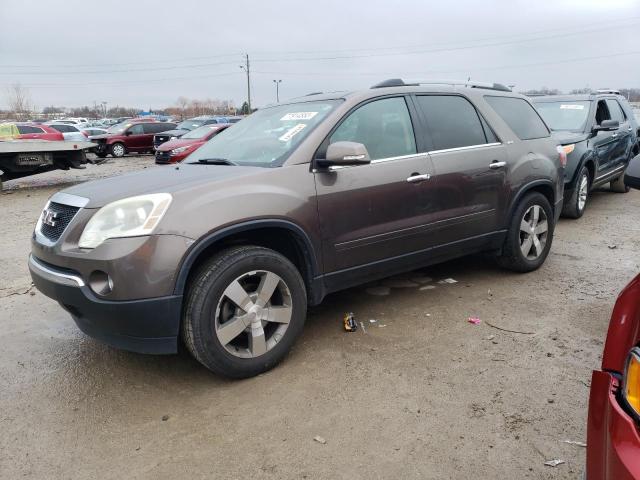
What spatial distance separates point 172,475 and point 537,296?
11.1 ft

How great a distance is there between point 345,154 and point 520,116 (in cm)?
261

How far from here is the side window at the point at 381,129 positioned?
12.2 ft

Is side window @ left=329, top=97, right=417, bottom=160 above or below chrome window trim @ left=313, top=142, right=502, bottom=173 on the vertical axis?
above

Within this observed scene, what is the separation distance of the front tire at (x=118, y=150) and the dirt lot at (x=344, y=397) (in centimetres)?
1882

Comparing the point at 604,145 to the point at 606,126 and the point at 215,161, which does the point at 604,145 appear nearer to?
the point at 606,126

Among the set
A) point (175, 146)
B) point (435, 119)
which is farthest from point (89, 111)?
point (435, 119)

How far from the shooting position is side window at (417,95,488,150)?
4.18 metres

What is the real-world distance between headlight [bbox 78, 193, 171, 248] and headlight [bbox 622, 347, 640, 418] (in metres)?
2.31

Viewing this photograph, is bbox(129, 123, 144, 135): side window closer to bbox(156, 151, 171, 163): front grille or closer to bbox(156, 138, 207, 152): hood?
bbox(156, 138, 207, 152): hood

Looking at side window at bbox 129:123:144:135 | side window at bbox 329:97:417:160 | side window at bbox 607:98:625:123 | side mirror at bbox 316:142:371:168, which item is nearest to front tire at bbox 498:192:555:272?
side window at bbox 329:97:417:160

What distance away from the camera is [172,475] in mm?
2422

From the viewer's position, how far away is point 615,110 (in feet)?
30.0

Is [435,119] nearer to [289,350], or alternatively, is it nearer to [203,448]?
[289,350]

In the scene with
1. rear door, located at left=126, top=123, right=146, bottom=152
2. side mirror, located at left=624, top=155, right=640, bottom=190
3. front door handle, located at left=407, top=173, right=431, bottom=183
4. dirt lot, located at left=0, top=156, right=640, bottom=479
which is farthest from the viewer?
rear door, located at left=126, top=123, right=146, bottom=152
